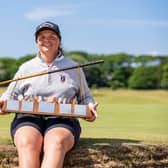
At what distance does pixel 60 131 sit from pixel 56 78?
1.86 feet

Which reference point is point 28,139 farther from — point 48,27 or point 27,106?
point 48,27

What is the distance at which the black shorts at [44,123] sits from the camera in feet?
11.7

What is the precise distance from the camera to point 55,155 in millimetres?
3246

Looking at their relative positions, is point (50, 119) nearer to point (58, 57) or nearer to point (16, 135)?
point (16, 135)

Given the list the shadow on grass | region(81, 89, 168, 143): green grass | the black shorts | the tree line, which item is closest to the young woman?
the black shorts

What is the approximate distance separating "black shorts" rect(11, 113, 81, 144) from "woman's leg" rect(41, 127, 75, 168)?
0.08 metres

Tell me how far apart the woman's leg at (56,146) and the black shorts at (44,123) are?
0.08 meters

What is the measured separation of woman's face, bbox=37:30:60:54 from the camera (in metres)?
3.90

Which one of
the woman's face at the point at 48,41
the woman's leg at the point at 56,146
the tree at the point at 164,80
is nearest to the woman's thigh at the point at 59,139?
the woman's leg at the point at 56,146

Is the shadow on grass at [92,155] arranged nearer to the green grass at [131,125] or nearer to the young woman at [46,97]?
the young woman at [46,97]

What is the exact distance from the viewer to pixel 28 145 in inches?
131

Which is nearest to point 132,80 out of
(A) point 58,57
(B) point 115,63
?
(B) point 115,63

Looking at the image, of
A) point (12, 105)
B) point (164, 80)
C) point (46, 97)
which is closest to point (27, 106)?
point (12, 105)

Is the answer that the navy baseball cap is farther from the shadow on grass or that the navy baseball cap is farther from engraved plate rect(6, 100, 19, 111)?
the shadow on grass
